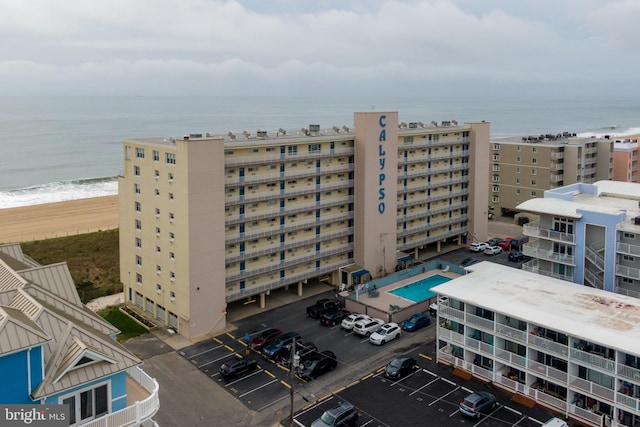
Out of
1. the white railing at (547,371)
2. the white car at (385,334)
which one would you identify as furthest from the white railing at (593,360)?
the white car at (385,334)

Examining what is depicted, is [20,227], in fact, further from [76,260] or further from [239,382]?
[239,382]

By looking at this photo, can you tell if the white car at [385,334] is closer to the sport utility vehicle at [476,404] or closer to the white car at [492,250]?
the sport utility vehicle at [476,404]

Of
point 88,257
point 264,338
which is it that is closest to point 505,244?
point 264,338

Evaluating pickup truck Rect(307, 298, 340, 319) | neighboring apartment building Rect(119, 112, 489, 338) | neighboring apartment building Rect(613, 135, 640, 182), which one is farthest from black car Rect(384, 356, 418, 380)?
neighboring apartment building Rect(613, 135, 640, 182)

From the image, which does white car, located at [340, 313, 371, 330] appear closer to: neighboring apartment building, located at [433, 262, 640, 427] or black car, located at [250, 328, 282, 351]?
black car, located at [250, 328, 282, 351]

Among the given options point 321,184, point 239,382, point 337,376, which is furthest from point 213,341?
point 321,184
